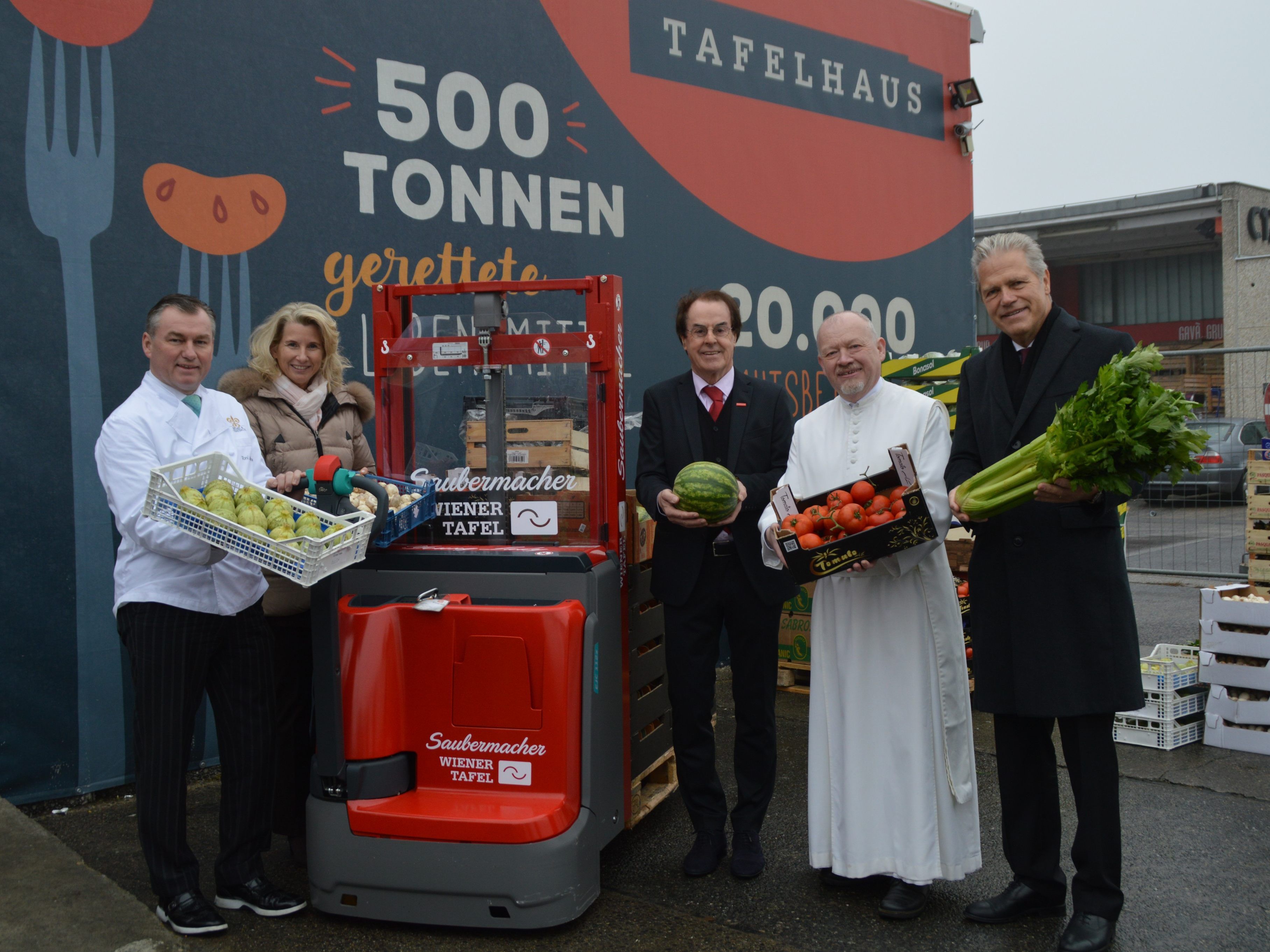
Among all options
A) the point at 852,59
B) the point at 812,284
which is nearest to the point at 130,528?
the point at 812,284

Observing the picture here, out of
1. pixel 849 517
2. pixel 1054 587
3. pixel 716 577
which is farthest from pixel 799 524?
pixel 1054 587

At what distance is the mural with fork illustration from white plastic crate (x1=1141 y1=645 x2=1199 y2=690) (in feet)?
10.2

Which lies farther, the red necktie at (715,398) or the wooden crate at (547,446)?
the red necktie at (715,398)

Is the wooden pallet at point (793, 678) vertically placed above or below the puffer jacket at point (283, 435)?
below

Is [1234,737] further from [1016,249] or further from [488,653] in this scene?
[488,653]

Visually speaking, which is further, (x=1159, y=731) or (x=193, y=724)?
(x=1159, y=731)

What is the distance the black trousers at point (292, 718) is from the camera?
3760 millimetres

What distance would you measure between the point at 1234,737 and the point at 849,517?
10.9ft

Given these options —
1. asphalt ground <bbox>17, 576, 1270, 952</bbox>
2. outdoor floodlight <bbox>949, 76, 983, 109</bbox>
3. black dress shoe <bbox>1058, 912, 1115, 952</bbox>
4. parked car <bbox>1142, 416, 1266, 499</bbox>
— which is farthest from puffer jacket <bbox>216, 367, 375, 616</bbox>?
parked car <bbox>1142, 416, 1266, 499</bbox>

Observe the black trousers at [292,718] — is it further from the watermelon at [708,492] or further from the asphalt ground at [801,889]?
the watermelon at [708,492]

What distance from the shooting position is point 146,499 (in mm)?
2977

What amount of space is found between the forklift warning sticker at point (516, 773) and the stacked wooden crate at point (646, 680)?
73 cm

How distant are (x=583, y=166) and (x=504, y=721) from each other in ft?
12.8

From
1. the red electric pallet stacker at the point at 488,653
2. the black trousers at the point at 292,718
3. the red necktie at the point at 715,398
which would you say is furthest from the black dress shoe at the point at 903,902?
the black trousers at the point at 292,718
